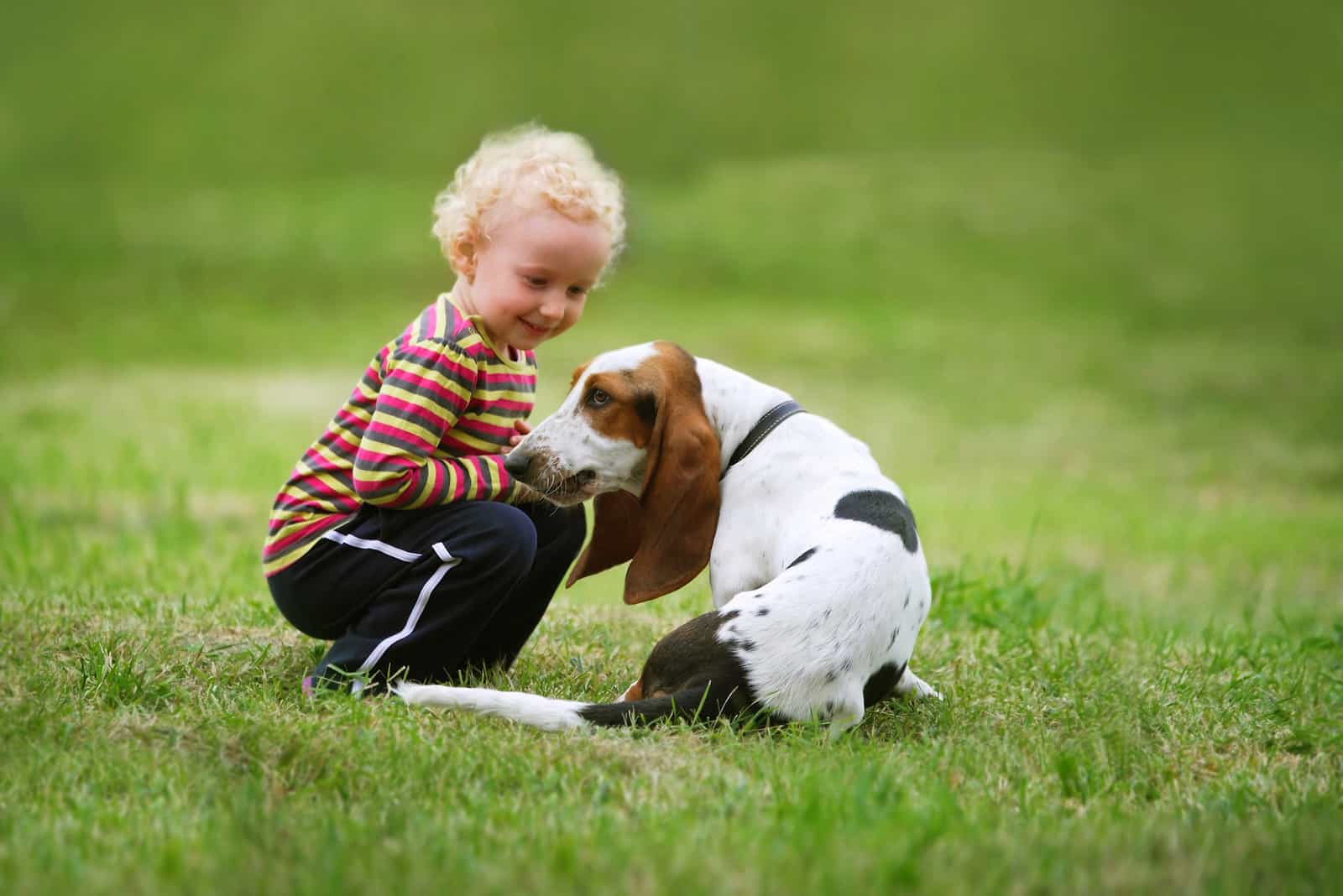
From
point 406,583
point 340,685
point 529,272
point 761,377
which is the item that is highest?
point 529,272

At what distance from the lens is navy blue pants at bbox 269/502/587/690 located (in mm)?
4070

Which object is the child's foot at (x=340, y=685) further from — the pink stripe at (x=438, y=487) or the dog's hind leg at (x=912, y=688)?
the dog's hind leg at (x=912, y=688)

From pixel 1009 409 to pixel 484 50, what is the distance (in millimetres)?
12092

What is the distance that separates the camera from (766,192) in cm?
2183

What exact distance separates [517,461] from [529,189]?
2.79 feet

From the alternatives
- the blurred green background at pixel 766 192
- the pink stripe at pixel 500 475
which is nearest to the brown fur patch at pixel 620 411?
the pink stripe at pixel 500 475

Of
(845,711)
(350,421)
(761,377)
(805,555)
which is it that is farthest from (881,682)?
(761,377)

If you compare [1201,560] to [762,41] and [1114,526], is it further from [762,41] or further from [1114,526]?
[762,41]

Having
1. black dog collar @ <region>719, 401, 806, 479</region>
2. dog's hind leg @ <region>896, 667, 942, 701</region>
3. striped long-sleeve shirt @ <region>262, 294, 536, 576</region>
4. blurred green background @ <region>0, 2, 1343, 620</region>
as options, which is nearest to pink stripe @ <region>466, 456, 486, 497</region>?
striped long-sleeve shirt @ <region>262, 294, 536, 576</region>

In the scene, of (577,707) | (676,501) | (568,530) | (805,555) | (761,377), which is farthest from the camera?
(761,377)

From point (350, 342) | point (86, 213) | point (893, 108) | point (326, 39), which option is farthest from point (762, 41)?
point (86, 213)

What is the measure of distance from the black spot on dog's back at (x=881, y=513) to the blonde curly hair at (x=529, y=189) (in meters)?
1.15

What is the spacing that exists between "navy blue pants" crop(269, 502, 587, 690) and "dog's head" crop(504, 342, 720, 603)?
0.72ft

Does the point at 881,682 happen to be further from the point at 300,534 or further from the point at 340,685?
the point at 300,534
